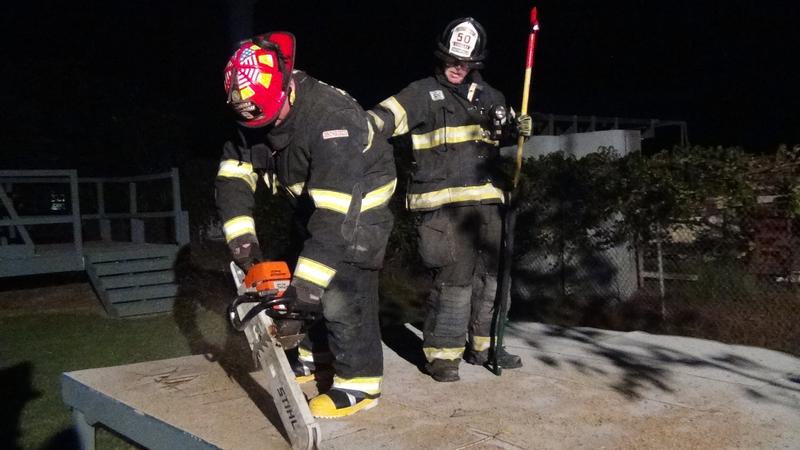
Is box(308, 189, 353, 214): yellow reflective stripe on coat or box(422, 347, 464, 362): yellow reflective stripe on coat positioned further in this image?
box(422, 347, 464, 362): yellow reflective stripe on coat

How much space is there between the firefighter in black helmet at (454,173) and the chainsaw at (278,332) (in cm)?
118

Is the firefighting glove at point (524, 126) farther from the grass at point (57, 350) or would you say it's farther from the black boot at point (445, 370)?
the grass at point (57, 350)

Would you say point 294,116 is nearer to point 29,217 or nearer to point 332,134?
point 332,134

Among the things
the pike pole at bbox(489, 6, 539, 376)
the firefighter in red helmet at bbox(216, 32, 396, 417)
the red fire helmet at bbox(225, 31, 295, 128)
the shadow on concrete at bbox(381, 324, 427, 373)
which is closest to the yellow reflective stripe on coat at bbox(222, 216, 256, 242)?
the firefighter in red helmet at bbox(216, 32, 396, 417)

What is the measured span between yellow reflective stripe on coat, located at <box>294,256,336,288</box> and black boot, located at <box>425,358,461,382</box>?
128 cm

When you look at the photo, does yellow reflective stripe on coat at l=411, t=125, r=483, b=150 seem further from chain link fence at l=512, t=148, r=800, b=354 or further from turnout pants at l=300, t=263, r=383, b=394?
chain link fence at l=512, t=148, r=800, b=354

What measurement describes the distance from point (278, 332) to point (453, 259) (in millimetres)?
1332

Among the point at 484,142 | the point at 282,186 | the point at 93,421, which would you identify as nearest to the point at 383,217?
the point at 282,186

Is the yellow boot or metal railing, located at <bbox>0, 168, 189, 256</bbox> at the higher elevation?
metal railing, located at <bbox>0, 168, 189, 256</bbox>

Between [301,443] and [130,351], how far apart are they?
485 cm

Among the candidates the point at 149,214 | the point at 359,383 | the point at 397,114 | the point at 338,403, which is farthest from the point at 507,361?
the point at 149,214

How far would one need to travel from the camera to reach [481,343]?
176 inches

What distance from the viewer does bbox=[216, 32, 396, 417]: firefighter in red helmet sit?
3.16m

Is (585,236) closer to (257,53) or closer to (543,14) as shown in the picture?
(257,53)
